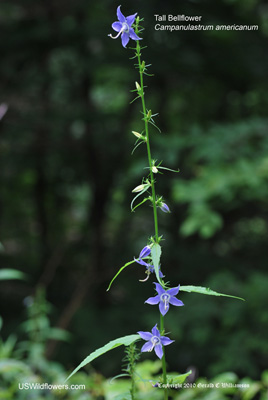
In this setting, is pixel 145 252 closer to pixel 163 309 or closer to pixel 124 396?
pixel 163 309

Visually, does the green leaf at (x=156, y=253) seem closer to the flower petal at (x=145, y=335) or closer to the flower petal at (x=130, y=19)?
the flower petal at (x=145, y=335)

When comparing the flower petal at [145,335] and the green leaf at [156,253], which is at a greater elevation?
the green leaf at [156,253]

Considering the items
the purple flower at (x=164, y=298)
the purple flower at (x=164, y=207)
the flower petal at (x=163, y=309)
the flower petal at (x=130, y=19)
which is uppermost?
the flower petal at (x=130, y=19)

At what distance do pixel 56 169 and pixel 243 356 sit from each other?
317cm

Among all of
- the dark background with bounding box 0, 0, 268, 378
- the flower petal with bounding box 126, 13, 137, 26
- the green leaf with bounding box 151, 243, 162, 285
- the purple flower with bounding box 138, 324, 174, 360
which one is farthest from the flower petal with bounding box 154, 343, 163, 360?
the dark background with bounding box 0, 0, 268, 378

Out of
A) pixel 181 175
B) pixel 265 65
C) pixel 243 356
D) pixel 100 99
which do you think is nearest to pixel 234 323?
pixel 243 356

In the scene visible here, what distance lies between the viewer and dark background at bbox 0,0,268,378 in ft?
10.5

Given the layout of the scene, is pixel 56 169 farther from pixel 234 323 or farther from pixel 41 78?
pixel 234 323

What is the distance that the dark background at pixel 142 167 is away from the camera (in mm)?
3191

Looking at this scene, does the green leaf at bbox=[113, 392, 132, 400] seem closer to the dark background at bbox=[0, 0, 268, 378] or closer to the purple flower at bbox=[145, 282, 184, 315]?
the purple flower at bbox=[145, 282, 184, 315]

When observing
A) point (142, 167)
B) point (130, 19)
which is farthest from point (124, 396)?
point (142, 167)

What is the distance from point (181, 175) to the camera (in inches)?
156

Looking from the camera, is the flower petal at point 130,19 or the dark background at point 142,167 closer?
the flower petal at point 130,19

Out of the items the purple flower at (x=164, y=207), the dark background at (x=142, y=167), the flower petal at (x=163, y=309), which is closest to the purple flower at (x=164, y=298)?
the flower petal at (x=163, y=309)
